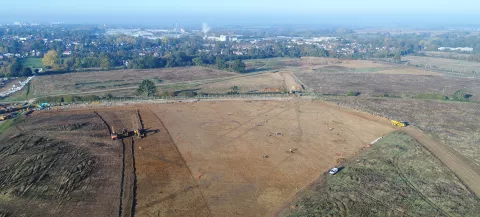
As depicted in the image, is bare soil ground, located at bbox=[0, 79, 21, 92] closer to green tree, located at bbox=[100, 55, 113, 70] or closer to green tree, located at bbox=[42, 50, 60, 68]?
green tree, located at bbox=[42, 50, 60, 68]

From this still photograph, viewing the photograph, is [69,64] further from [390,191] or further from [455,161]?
[455,161]

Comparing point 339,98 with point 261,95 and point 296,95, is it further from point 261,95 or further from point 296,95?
point 261,95

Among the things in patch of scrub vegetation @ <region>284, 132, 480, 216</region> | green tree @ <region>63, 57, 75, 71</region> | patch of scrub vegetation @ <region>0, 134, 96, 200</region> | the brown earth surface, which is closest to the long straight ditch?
the brown earth surface

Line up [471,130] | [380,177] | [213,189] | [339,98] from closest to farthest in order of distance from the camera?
[213,189]
[380,177]
[471,130]
[339,98]

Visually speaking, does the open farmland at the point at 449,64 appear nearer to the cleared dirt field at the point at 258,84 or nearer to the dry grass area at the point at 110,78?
the cleared dirt field at the point at 258,84

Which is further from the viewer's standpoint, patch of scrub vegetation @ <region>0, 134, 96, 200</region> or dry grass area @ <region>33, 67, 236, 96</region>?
dry grass area @ <region>33, 67, 236, 96</region>

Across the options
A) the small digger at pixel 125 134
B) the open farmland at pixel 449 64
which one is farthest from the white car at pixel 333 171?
the open farmland at pixel 449 64

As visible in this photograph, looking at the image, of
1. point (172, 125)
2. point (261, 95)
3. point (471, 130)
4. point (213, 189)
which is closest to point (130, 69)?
point (261, 95)
